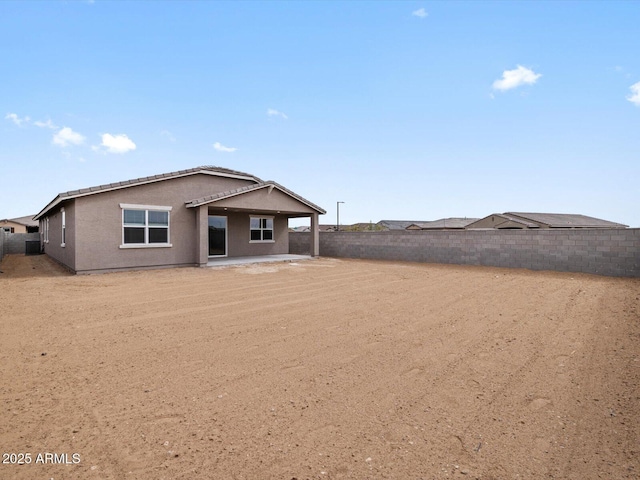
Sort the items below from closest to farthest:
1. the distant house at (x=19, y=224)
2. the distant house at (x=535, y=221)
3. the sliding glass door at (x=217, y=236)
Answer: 1. the sliding glass door at (x=217, y=236)
2. the distant house at (x=535, y=221)
3. the distant house at (x=19, y=224)

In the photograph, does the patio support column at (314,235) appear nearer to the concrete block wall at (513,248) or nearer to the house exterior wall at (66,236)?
the concrete block wall at (513,248)

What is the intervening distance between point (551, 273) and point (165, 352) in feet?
47.0

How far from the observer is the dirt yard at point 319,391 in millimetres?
2398

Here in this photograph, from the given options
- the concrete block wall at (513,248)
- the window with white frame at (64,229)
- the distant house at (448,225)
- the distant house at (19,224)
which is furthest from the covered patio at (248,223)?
the distant house at (19,224)

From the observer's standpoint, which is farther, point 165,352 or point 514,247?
point 514,247

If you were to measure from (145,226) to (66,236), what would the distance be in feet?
12.3

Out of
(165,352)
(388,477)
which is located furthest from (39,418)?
(388,477)

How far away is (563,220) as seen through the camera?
30.5 m

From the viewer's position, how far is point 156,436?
2652 millimetres

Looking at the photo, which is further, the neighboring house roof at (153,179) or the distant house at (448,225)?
the distant house at (448,225)

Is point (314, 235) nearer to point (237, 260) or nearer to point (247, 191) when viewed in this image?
point (237, 260)

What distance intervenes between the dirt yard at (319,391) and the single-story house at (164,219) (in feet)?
19.1

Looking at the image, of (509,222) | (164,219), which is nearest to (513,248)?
(164,219)

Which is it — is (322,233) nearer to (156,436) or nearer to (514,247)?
(514,247)
